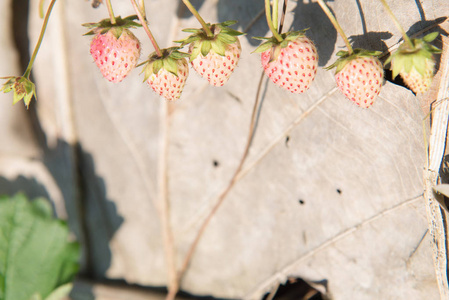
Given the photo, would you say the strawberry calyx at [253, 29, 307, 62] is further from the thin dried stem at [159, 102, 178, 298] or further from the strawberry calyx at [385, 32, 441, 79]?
the thin dried stem at [159, 102, 178, 298]

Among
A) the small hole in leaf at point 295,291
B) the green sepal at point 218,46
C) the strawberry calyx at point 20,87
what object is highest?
the green sepal at point 218,46

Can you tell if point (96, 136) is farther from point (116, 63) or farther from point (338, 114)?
point (338, 114)

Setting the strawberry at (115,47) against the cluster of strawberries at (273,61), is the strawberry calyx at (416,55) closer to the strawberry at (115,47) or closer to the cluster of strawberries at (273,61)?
the cluster of strawberries at (273,61)

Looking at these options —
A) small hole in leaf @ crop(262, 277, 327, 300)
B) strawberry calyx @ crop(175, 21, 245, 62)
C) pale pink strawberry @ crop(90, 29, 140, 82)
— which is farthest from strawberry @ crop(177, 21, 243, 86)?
small hole in leaf @ crop(262, 277, 327, 300)

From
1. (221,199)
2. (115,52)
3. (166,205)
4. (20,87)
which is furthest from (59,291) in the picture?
(115,52)

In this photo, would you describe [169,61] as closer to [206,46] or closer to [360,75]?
[206,46]

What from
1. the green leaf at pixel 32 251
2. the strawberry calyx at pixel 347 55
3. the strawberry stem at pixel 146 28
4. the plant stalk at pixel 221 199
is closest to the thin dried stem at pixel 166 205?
the plant stalk at pixel 221 199

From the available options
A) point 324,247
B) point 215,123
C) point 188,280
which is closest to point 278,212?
point 324,247
